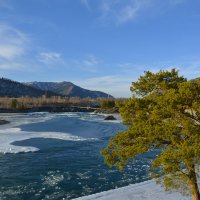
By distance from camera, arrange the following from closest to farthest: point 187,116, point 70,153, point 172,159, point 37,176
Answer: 1. point 172,159
2. point 187,116
3. point 37,176
4. point 70,153

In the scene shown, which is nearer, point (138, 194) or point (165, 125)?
point (165, 125)

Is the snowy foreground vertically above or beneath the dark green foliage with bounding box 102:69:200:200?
beneath

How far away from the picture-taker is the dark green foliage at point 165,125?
15578mm

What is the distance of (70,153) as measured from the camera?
44.2m

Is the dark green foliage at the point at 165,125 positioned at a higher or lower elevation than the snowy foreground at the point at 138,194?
higher

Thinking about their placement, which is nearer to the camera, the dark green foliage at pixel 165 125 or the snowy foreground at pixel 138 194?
the dark green foliage at pixel 165 125

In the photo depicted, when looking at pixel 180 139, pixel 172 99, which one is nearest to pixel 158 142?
pixel 180 139

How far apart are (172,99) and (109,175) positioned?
61.1ft

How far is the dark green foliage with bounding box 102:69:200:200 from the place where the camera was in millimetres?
15578

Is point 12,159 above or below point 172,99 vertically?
below

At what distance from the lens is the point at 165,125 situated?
16.7 meters

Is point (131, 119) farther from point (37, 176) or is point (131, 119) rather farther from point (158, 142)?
point (37, 176)

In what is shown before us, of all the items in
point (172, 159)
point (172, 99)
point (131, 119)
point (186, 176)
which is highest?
point (172, 99)

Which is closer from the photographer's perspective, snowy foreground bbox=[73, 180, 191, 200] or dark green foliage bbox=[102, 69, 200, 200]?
dark green foliage bbox=[102, 69, 200, 200]
